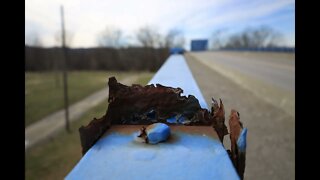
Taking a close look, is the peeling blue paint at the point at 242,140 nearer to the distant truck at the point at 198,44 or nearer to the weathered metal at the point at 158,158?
the weathered metal at the point at 158,158

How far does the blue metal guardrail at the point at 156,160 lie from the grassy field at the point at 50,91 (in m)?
17.6

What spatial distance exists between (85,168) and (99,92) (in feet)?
121

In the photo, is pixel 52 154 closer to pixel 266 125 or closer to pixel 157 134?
pixel 266 125

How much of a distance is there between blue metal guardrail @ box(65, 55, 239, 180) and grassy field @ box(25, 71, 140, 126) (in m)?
17.6

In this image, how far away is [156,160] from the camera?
1.88ft

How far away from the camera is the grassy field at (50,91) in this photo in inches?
997

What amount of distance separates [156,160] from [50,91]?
36898 mm

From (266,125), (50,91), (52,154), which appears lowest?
(52,154)

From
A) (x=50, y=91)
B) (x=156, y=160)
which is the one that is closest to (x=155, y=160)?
(x=156, y=160)

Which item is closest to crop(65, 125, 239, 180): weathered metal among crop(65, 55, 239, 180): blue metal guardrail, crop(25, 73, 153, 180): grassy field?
crop(65, 55, 239, 180): blue metal guardrail

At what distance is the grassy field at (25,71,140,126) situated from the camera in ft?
83.0

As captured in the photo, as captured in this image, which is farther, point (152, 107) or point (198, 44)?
point (198, 44)
